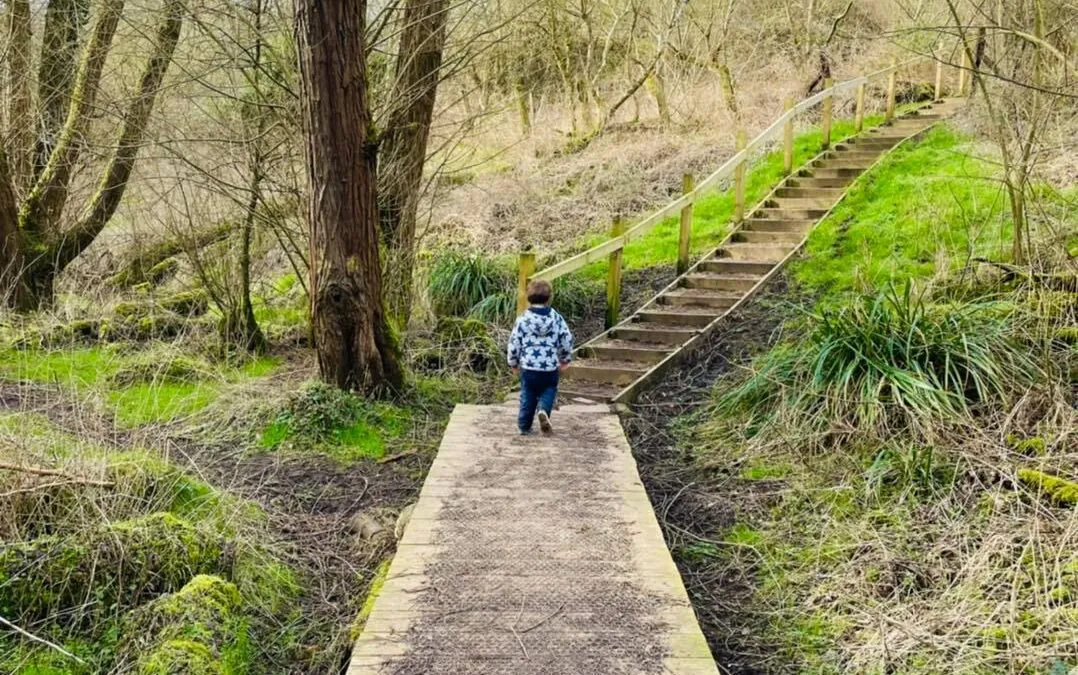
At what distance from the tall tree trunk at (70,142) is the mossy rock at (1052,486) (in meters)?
10.5

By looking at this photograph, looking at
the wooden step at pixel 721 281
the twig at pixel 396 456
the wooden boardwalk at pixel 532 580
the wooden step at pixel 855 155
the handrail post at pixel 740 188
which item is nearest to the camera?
the wooden boardwalk at pixel 532 580

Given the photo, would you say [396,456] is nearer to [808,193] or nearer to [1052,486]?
[1052,486]

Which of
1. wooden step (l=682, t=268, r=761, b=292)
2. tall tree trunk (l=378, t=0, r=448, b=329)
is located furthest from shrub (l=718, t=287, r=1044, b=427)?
tall tree trunk (l=378, t=0, r=448, b=329)

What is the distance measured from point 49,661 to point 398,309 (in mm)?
5776

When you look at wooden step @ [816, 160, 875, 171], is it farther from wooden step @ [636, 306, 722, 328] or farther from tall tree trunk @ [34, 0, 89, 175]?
tall tree trunk @ [34, 0, 89, 175]

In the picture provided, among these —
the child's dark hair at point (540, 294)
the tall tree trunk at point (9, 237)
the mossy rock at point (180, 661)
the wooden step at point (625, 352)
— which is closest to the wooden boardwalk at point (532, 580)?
the mossy rock at point (180, 661)

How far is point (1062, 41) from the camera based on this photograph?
754 centimetres

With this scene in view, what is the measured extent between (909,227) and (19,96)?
11817mm

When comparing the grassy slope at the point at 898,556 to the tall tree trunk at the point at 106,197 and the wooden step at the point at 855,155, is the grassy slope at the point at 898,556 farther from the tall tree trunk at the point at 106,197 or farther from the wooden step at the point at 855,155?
the wooden step at the point at 855,155

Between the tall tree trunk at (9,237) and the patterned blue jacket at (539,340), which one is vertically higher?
the tall tree trunk at (9,237)

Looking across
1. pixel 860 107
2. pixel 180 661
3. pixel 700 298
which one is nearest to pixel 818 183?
pixel 860 107

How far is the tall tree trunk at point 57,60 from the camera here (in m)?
11.1

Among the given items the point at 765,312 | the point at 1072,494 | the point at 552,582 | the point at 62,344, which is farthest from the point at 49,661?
the point at 765,312

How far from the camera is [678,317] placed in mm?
9305
